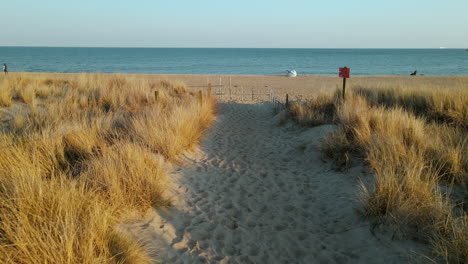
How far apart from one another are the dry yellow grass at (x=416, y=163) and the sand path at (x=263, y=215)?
317 mm

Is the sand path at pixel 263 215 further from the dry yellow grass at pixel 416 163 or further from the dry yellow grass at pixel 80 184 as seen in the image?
the dry yellow grass at pixel 80 184

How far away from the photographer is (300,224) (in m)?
3.92

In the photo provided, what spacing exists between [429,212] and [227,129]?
6649 millimetres

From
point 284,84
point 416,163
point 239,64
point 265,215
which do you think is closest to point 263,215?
point 265,215

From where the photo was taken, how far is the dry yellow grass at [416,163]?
293 centimetres

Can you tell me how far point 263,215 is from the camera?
415cm

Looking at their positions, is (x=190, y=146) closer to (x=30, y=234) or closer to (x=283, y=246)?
(x=283, y=246)

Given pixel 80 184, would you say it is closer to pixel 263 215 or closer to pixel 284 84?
pixel 263 215

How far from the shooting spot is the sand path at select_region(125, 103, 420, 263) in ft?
10.6

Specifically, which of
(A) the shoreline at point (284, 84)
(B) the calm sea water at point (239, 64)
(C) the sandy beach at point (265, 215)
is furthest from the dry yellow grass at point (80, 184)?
(B) the calm sea water at point (239, 64)

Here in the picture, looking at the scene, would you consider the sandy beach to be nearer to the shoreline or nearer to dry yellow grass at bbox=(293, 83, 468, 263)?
dry yellow grass at bbox=(293, 83, 468, 263)

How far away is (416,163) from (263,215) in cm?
222

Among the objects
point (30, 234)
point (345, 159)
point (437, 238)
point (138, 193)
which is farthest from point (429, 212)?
point (30, 234)

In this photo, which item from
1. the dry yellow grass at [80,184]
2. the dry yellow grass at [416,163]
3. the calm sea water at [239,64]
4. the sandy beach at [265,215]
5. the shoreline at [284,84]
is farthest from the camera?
the calm sea water at [239,64]
